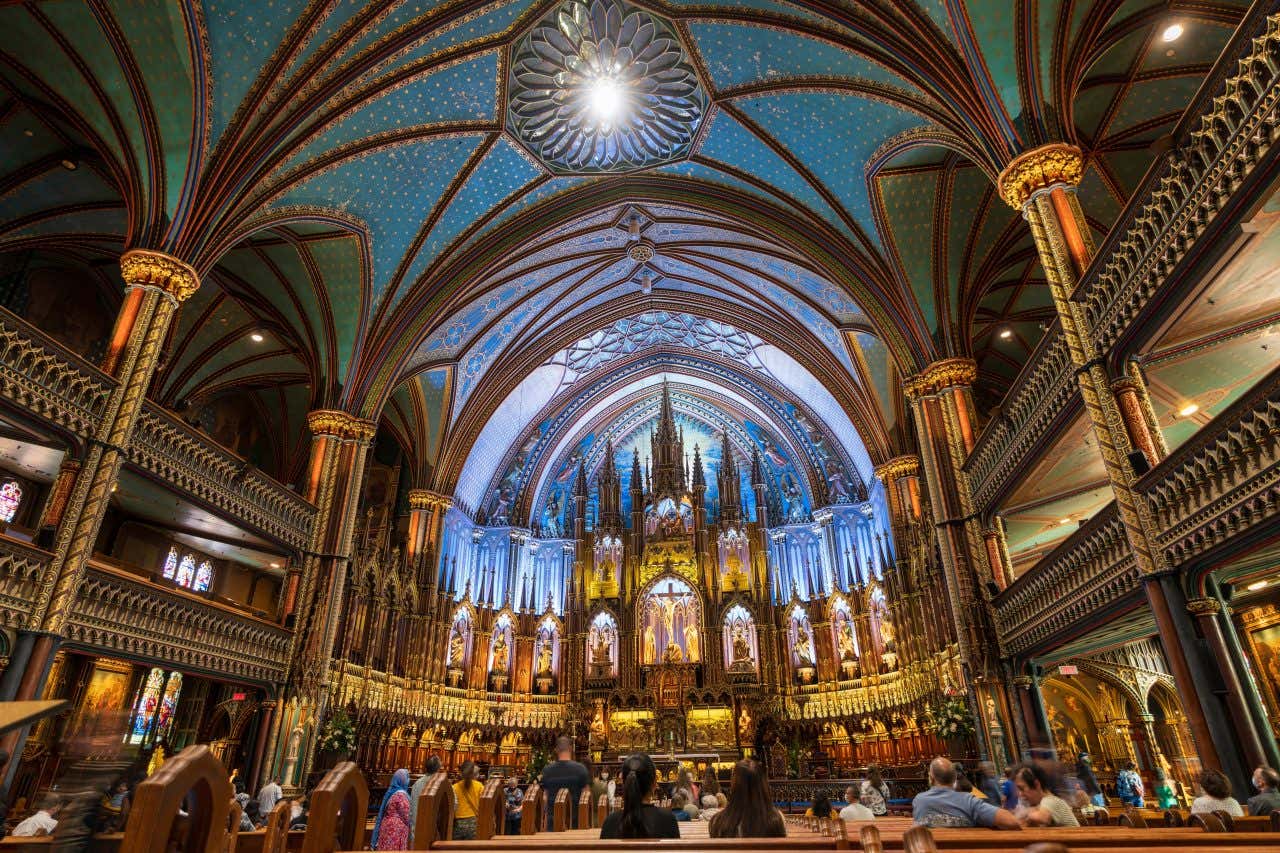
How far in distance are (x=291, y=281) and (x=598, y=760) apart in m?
16.4

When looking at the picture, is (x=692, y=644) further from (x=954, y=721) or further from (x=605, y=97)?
(x=605, y=97)

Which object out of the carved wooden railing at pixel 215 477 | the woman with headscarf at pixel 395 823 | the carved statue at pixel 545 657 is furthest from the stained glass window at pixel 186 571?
the woman with headscarf at pixel 395 823

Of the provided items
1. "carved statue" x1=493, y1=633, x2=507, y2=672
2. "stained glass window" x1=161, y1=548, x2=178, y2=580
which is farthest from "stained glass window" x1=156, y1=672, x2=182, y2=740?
"carved statue" x1=493, y1=633, x2=507, y2=672

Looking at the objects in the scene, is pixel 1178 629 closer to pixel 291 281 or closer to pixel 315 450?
pixel 315 450

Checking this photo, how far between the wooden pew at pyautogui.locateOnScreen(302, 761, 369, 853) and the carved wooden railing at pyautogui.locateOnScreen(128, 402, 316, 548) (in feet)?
39.0

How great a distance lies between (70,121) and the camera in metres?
13.1

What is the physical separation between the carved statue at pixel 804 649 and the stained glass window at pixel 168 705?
59.9 feet

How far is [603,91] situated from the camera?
1695cm

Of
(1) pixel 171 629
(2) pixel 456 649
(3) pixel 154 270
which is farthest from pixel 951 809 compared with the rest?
(2) pixel 456 649

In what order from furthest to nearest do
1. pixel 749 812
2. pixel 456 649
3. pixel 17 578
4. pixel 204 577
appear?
pixel 456 649 → pixel 204 577 → pixel 17 578 → pixel 749 812

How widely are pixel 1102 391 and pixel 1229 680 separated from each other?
3.58 m

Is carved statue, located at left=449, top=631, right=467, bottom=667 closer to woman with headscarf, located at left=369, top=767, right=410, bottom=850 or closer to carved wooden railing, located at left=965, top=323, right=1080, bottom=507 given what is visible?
carved wooden railing, located at left=965, top=323, right=1080, bottom=507

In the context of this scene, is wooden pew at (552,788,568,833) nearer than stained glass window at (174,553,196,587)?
Yes

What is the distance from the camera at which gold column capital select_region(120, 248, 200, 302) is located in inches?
492
